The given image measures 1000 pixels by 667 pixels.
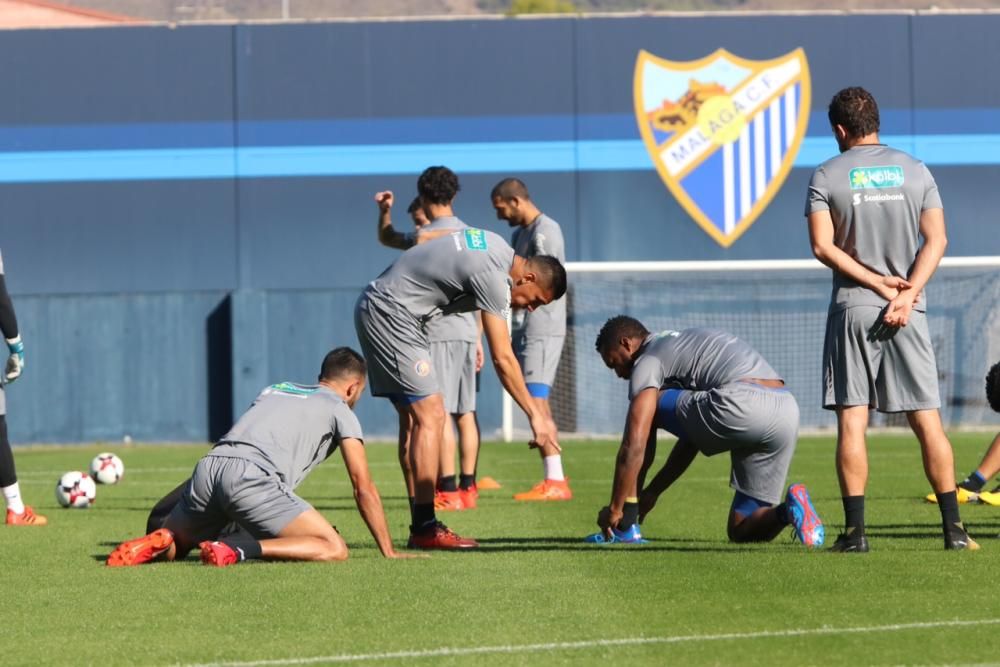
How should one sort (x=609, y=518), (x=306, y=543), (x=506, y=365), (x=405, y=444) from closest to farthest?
1. (x=306, y=543)
2. (x=609, y=518)
3. (x=506, y=365)
4. (x=405, y=444)

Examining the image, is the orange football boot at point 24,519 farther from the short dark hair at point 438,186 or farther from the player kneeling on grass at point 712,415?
the player kneeling on grass at point 712,415

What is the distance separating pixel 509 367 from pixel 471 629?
2923 mm

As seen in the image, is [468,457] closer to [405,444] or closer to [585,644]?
[405,444]

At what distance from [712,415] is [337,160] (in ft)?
53.4

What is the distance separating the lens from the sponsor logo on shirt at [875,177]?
765 centimetres

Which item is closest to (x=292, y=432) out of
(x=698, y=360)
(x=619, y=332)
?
(x=619, y=332)

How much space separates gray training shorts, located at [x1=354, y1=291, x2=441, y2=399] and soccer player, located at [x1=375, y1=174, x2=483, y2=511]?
1.97 m

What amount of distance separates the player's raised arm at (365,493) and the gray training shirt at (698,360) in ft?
4.74

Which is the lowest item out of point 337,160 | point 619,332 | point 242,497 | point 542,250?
point 242,497

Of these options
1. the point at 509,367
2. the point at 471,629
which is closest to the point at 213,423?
the point at 509,367

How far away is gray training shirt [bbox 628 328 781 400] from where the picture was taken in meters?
8.19

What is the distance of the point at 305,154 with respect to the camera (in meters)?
23.7

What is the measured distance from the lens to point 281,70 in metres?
23.8

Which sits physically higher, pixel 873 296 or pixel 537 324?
pixel 873 296
